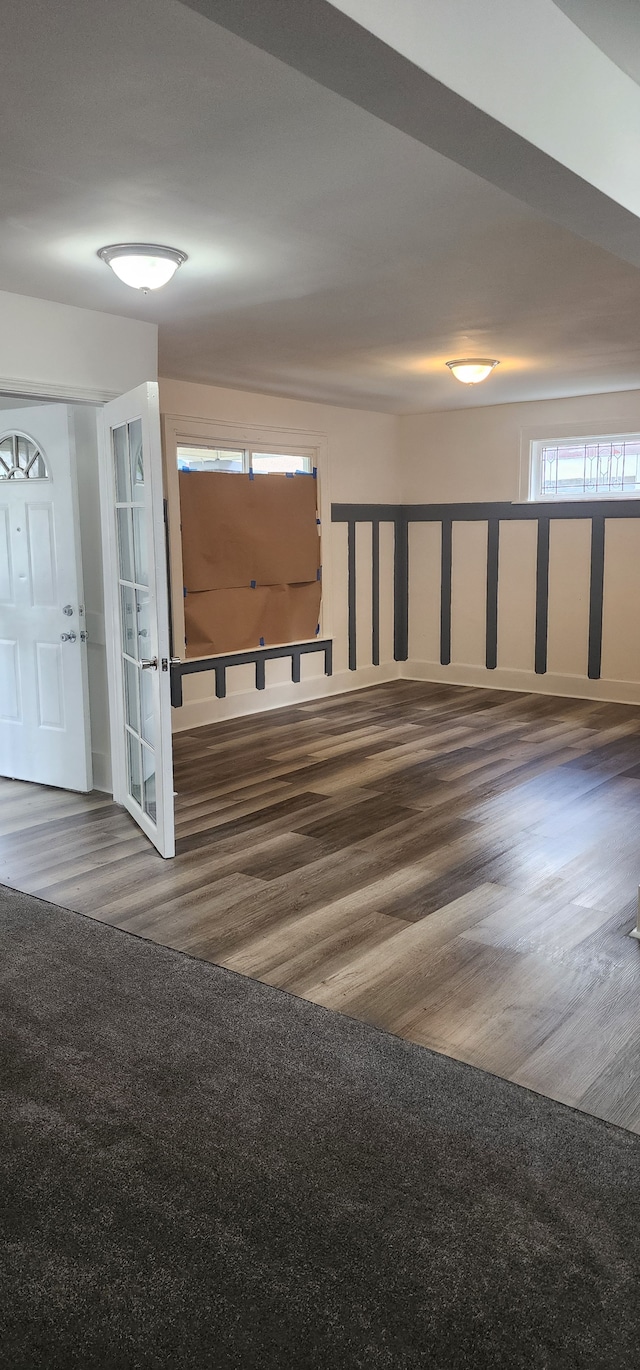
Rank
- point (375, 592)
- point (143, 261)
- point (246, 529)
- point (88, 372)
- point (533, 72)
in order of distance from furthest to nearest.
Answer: point (375, 592) < point (246, 529) < point (88, 372) < point (143, 261) < point (533, 72)

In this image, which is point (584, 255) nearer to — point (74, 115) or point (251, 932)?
point (74, 115)

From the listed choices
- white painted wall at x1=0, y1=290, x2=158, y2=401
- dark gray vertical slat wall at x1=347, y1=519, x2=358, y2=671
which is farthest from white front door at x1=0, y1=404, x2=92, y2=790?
dark gray vertical slat wall at x1=347, y1=519, x2=358, y2=671

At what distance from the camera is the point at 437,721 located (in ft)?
23.6

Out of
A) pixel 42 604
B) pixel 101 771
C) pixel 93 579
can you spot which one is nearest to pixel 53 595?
pixel 42 604

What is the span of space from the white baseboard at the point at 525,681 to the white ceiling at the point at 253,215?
304cm

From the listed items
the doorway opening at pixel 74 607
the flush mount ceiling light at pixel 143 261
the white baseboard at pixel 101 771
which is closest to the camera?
the flush mount ceiling light at pixel 143 261

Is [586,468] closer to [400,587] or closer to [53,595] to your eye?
[400,587]

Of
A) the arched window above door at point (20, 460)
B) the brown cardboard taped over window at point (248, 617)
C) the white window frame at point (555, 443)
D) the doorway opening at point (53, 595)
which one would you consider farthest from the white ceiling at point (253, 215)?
the white window frame at point (555, 443)

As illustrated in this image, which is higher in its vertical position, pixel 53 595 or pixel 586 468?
pixel 586 468

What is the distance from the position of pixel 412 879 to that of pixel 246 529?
386 centimetres

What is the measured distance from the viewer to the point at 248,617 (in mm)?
7312

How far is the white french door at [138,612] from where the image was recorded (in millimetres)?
3973

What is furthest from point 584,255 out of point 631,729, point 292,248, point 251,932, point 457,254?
point 631,729

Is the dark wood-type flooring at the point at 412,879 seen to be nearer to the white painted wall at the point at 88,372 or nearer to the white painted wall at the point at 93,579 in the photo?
the white painted wall at the point at 93,579
